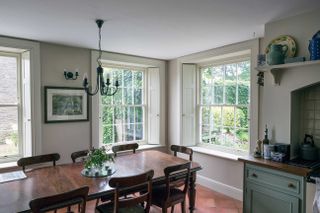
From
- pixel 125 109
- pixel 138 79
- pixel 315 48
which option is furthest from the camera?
pixel 138 79

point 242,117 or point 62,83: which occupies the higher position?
point 62,83

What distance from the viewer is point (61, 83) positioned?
3373 mm

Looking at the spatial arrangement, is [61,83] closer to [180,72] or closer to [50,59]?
[50,59]

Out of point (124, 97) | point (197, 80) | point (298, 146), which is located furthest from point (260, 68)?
point (124, 97)

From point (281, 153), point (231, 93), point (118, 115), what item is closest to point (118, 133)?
point (118, 115)

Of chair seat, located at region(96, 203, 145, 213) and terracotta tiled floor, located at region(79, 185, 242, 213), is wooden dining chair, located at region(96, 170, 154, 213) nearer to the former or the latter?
chair seat, located at region(96, 203, 145, 213)

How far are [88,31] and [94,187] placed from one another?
1.83 m

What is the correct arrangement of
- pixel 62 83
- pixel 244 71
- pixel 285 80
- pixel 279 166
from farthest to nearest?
pixel 244 71 < pixel 62 83 < pixel 285 80 < pixel 279 166

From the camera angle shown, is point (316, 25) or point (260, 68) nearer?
point (316, 25)

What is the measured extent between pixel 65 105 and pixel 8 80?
848 mm

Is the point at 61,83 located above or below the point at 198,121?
above

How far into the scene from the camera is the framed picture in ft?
10.7

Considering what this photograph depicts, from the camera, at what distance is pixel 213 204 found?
323 centimetres

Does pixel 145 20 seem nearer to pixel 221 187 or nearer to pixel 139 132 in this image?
pixel 139 132
